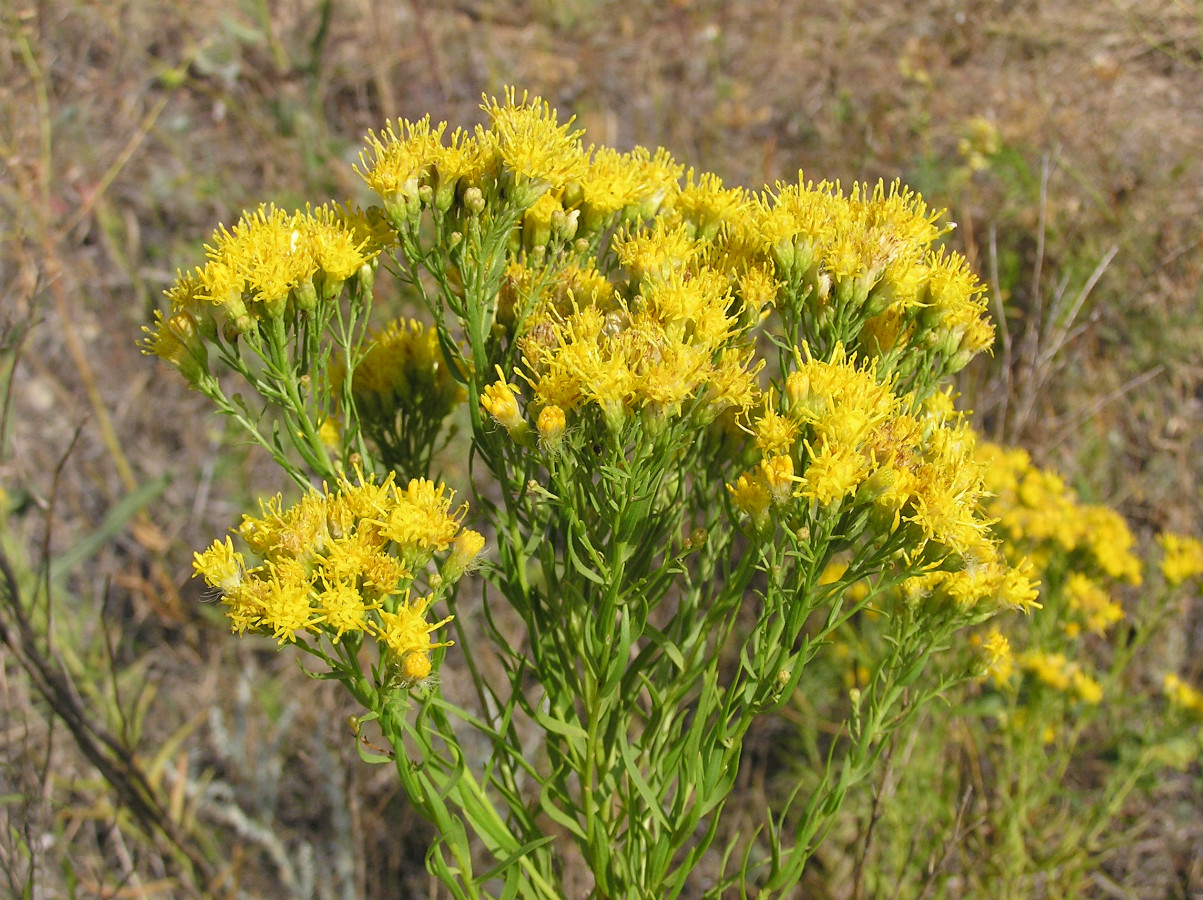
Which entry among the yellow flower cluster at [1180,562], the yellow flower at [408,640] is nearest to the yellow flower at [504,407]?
the yellow flower at [408,640]

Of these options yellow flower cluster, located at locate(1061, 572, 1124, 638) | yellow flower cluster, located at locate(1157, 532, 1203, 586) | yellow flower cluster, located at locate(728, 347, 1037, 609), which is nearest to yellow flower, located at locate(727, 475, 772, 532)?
yellow flower cluster, located at locate(728, 347, 1037, 609)

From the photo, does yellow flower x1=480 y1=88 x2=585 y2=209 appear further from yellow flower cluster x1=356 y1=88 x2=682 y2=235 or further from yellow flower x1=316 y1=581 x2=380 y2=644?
yellow flower x1=316 y1=581 x2=380 y2=644

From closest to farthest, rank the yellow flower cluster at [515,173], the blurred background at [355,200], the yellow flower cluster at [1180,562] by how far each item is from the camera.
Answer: the yellow flower cluster at [515,173] → the yellow flower cluster at [1180,562] → the blurred background at [355,200]

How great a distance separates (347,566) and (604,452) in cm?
41

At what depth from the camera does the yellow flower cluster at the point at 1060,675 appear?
100 inches

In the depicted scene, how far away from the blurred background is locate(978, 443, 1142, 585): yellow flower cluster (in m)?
0.19

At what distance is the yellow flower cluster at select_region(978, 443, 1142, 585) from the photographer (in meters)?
2.60

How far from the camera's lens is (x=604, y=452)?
1373 mm

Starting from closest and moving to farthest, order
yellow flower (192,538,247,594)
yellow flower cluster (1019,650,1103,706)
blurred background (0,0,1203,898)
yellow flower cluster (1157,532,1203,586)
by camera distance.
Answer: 1. yellow flower (192,538,247,594)
2. yellow flower cluster (1019,650,1103,706)
3. yellow flower cluster (1157,532,1203,586)
4. blurred background (0,0,1203,898)

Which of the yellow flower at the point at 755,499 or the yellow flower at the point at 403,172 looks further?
the yellow flower at the point at 403,172

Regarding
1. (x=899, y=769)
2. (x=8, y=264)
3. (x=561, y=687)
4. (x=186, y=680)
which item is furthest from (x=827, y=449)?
(x=8, y=264)

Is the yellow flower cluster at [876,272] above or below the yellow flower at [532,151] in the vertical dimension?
below

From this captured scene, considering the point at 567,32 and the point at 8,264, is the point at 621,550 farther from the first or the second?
the point at 567,32

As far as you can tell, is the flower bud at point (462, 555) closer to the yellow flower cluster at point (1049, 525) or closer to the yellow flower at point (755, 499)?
the yellow flower at point (755, 499)
